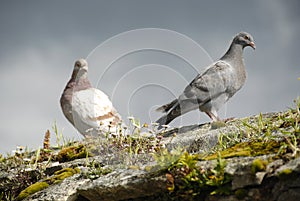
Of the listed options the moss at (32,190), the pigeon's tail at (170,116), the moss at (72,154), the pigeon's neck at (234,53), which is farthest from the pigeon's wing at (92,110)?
the moss at (32,190)

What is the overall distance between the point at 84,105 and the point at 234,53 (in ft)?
10.8

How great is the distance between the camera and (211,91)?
707cm

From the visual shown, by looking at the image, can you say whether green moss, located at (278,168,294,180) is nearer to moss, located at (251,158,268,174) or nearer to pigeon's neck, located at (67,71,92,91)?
moss, located at (251,158,268,174)

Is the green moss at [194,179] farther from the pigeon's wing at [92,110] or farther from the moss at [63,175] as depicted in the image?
the pigeon's wing at [92,110]

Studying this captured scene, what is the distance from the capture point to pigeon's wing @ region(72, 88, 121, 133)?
6.64m

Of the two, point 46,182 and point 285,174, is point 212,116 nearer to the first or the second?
point 46,182

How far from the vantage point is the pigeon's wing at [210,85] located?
23.0 ft

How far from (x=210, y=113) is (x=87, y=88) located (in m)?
2.38

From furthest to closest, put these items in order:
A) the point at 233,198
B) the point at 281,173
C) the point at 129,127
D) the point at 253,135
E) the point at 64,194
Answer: the point at 129,127
the point at 253,135
the point at 64,194
the point at 233,198
the point at 281,173

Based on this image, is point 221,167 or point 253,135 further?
point 253,135

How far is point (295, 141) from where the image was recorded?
250cm

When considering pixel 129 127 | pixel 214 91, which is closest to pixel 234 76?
pixel 214 91

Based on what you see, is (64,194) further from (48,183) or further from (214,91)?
(214,91)

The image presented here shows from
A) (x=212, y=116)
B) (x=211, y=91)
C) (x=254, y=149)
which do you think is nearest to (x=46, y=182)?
(x=254, y=149)
